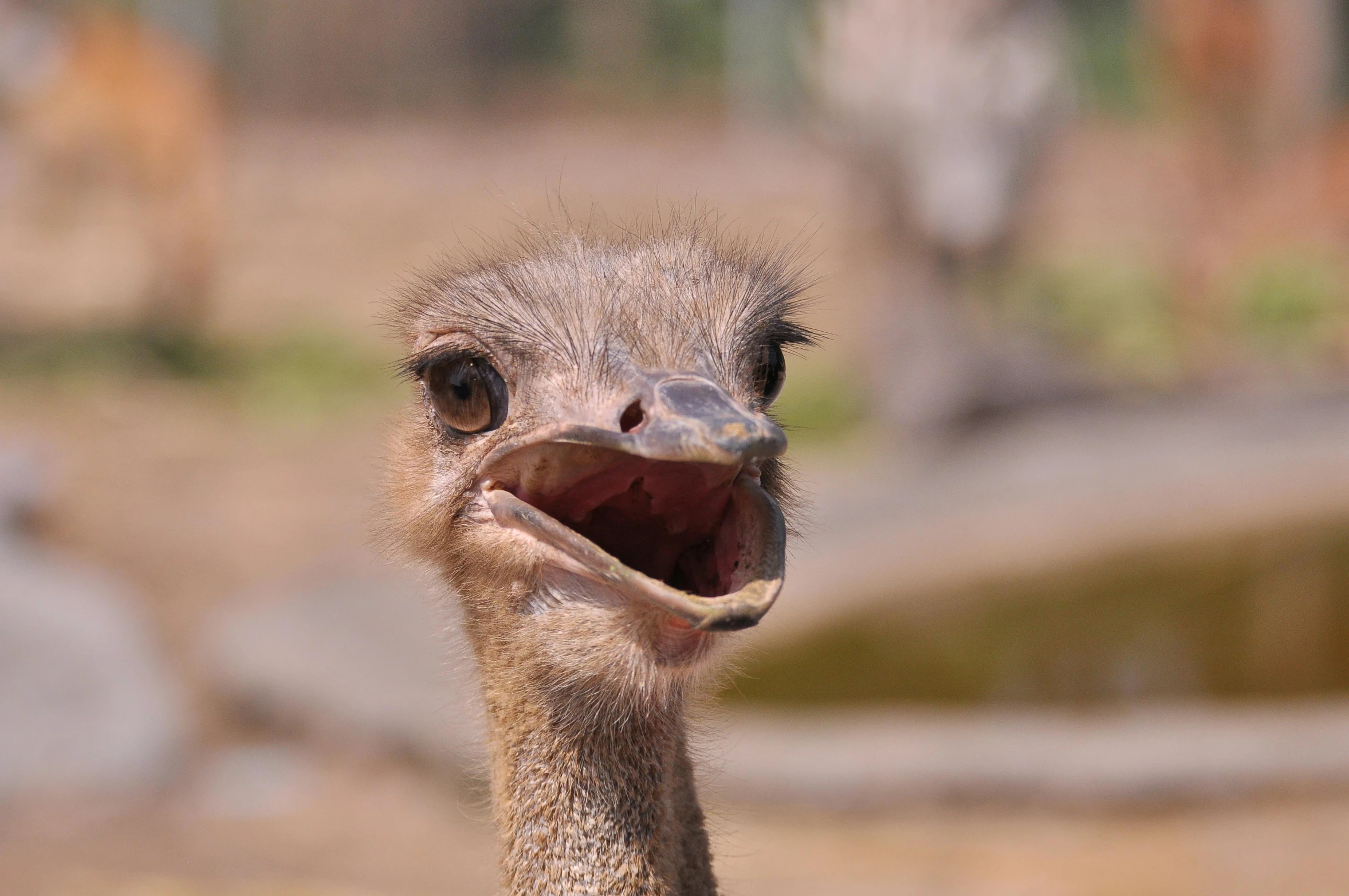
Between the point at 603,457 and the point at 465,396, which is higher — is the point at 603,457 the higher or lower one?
the lower one

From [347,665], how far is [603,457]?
335 centimetres

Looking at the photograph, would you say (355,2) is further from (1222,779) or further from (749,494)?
(749,494)

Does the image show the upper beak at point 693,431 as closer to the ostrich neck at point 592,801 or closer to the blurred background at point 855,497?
the ostrich neck at point 592,801

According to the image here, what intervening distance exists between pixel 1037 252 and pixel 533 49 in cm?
730

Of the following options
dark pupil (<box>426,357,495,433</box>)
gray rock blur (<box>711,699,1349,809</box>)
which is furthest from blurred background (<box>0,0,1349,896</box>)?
dark pupil (<box>426,357,495,433</box>)

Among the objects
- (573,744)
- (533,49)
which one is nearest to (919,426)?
(573,744)

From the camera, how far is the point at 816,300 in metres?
2.09

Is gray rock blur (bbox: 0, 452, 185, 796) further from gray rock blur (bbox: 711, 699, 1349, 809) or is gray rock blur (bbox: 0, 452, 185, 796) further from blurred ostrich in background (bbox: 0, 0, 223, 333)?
blurred ostrich in background (bbox: 0, 0, 223, 333)

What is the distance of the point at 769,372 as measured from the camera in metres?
1.78

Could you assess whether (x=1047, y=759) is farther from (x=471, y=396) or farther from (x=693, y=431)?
(x=693, y=431)

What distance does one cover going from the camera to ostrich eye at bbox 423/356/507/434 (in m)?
1.73

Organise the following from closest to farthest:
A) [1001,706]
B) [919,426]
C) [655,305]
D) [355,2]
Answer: [655,305] < [1001,706] < [919,426] < [355,2]

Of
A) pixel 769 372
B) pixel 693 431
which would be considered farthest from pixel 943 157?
pixel 693 431

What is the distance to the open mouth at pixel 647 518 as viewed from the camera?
1521mm
